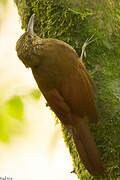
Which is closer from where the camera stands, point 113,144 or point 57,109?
point 113,144

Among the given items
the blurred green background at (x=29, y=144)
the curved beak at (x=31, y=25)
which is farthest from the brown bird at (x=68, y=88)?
the blurred green background at (x=29, y=144)

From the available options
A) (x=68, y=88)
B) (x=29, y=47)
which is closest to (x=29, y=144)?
(x=29, y=47)

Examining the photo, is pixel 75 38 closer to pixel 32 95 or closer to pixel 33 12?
pixel 33 12

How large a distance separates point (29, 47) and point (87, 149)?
3.23 ft

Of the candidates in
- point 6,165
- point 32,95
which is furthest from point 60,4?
point 6,165

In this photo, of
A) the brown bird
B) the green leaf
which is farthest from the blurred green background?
the green leaf

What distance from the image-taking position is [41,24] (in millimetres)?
3184

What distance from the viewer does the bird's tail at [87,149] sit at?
8.88 ft

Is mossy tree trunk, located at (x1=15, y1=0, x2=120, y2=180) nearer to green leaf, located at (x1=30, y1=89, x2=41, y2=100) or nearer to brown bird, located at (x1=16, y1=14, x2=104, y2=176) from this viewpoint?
brown bird, located at (x1=16, y1=14, x2=104, y2=176)

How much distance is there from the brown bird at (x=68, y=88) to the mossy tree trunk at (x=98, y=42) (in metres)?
0.07

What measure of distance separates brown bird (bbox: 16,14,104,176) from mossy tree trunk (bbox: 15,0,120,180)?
73 mm

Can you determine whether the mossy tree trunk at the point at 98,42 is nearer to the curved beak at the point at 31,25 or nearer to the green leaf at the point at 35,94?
the curved beak at the point at 31,25

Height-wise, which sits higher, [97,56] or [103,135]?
[97,56]

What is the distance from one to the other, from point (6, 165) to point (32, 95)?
2.88 m
